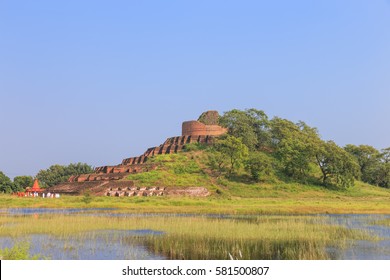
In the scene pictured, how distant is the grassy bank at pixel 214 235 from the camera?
49.3ft

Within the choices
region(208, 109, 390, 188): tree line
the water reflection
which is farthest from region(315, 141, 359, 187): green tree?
the water reflection

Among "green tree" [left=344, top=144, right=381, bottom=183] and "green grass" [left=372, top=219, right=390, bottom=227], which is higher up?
"green tree" [left=344, top=144, right=381, bottom=183]

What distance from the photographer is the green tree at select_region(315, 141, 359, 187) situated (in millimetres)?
54094

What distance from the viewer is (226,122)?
64.4 m

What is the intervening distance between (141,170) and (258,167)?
13640 mm

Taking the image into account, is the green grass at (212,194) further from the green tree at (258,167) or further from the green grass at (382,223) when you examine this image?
the green grass at (382,223)

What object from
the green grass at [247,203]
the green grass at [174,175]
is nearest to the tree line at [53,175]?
the green grass at [174,175]

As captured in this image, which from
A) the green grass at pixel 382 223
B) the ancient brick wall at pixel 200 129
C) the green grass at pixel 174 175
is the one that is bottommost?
the green grass at pixel 382 223

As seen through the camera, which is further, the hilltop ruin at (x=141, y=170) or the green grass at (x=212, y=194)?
the hilltop ruin at (x=141, y=170)

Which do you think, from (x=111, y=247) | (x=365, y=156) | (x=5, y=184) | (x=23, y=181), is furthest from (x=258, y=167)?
(x=23, y=181)

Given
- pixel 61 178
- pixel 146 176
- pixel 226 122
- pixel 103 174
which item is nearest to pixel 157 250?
pixel 146 176

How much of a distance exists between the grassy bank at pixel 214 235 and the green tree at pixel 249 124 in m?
39.4

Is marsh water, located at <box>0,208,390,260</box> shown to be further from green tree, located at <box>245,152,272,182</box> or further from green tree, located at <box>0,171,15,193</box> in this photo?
green tree, located at <box>0,171,15,193</box>

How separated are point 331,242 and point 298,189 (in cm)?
3457
